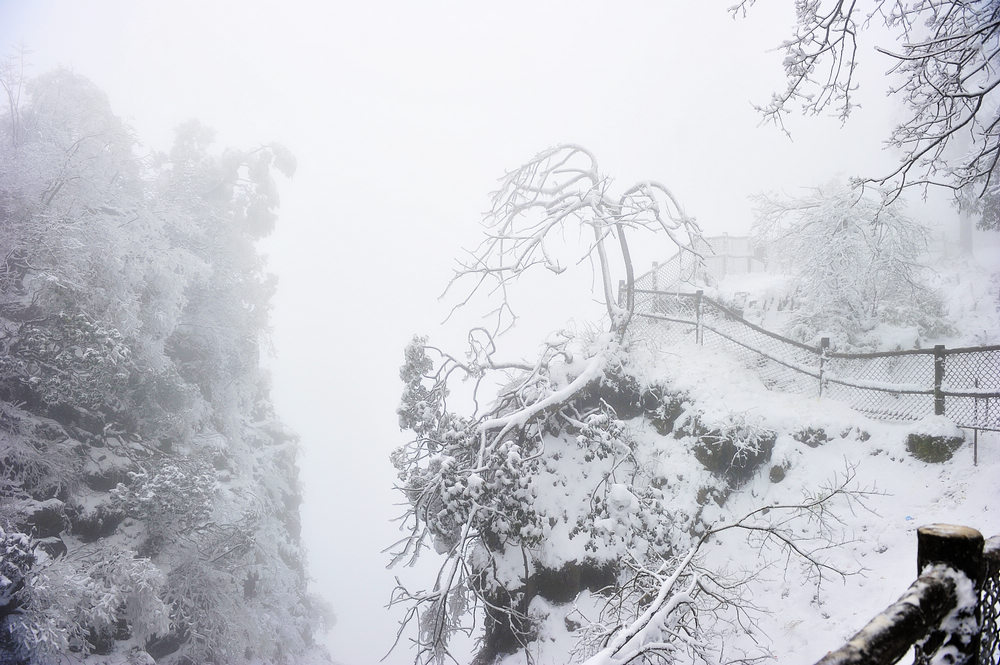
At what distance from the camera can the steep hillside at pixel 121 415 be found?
11438 millimetres

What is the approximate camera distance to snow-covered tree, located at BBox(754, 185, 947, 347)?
12.0 meters

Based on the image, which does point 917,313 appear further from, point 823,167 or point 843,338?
point 823,167

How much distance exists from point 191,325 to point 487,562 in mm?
15401

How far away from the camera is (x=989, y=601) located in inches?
66.6

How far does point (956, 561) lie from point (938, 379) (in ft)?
30.5

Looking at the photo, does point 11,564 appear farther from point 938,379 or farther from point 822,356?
point 938,379

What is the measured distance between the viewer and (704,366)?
11.9 metres

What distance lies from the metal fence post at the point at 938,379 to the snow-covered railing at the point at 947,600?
8935 millimetres

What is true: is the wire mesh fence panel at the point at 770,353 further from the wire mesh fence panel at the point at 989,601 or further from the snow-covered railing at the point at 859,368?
the wire mesh fence panel at the point at 989,601

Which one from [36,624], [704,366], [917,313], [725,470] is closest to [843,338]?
[917,313]

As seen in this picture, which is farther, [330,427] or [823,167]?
[330,427]

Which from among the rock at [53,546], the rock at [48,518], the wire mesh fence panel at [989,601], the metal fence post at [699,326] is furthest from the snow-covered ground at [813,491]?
the rock at [48,518]

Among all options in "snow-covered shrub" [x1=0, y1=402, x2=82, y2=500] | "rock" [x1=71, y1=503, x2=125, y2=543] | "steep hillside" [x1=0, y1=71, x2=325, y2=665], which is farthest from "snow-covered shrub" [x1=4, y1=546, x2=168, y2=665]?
"snow-covered shrub" [x1=0, y1=402, x2=82, y2=500]

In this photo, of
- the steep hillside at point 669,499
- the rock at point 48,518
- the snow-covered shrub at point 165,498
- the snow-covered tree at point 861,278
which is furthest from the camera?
the snow-covered shrub at point 165,498
